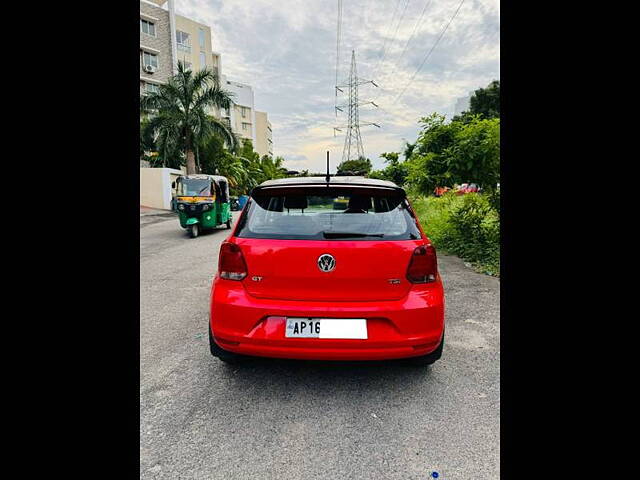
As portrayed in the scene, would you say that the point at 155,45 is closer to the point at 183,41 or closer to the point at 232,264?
the point at 183,41

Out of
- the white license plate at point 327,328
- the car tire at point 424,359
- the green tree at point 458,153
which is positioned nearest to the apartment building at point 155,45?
the green tree at point 458,153

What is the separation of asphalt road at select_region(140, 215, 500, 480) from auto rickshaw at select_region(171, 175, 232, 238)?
8.47 meters

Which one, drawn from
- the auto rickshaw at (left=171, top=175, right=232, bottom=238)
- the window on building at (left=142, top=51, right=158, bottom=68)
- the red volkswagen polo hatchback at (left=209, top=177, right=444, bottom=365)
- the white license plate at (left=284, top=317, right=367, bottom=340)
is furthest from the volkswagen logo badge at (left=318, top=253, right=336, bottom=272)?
the window on building at (left=142, top=51, right=158, bottom=68)

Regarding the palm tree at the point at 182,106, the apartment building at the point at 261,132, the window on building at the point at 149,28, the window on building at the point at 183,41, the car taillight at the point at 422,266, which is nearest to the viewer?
the car taillight at the point at 422,266

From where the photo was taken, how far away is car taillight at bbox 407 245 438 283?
2.32m

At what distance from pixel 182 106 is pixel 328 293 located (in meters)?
24.6

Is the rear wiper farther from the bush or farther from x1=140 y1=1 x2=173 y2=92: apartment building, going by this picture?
x1=140 y1=1 x2=173 y2=92: apartment building

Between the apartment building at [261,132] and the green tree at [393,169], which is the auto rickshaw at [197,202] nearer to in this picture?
the green tree at [393,169]

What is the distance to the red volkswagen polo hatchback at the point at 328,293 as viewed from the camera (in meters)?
2.21

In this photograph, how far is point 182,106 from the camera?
23.2 meters
